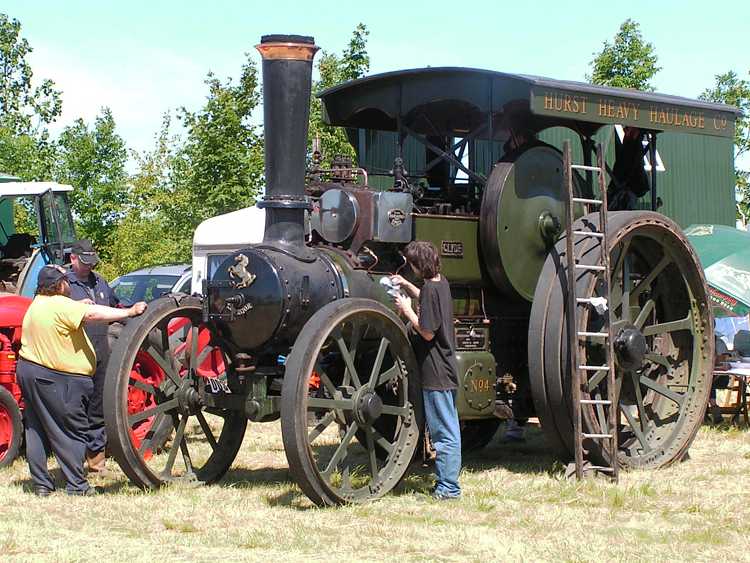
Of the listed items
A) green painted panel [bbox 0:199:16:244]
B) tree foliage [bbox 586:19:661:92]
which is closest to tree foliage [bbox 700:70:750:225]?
tree foliage [bbox 586:19:661:92]

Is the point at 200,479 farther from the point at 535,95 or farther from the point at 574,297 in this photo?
the point at 535,95

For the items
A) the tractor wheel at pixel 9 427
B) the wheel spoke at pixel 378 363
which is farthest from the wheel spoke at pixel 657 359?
the tractor wheel at pixel 9 427

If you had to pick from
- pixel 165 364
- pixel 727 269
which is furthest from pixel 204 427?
pixel 727 269

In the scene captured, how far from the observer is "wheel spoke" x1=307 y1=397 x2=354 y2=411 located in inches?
253

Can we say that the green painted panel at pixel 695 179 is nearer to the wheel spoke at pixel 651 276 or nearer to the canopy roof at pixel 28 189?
the canopy roof at pixel 28 189

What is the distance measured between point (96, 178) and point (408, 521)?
2518 cm

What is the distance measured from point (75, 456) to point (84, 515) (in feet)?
2.62

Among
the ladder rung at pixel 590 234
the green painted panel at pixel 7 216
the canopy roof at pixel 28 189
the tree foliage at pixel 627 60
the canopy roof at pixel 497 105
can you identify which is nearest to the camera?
the ladder rung at pixel 590 234

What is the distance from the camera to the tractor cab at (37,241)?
11.1 m

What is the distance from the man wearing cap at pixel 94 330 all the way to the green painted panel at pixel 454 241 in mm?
2309

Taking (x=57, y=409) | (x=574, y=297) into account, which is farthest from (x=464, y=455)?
(x=57, y=409)

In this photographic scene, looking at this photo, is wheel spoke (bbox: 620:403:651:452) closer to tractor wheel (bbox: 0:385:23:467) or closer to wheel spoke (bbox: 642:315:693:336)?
wheel spoke (bbox: 642:315:693:336)

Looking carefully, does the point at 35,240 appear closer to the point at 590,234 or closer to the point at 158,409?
the point at 158,409

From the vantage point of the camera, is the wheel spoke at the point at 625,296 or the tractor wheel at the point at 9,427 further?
the tractor wheel at the point at 9,427
